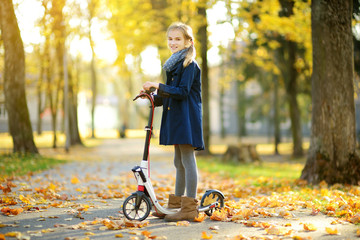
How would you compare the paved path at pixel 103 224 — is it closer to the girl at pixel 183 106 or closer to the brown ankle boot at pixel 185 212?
the brown ankle boot at pixel 185 212

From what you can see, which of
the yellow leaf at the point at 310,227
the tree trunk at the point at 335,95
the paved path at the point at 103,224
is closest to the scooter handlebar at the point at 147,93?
the paved path at the point at 103,224

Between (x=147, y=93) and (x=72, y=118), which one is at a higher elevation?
(x=72, y=118)

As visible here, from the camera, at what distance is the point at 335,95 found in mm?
7602

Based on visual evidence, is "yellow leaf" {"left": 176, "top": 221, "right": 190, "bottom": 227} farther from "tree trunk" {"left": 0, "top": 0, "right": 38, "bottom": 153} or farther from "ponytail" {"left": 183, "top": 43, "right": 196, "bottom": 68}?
"tree trunk" {"left": 0, "top": 0, "right": 38, "bottom": 153}

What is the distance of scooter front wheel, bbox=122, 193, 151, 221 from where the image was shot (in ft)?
14.0

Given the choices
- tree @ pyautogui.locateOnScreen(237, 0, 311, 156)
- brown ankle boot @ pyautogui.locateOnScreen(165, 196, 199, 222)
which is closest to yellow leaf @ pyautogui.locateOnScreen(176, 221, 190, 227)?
brown ankle boot @ pyautogui.locateOnScreen(165, 196, 199, 222)

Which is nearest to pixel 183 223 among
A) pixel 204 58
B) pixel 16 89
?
pixel 16 89

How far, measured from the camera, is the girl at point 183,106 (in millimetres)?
4391

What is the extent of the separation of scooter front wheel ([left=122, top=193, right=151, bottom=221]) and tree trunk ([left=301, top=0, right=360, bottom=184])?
447 centimetres

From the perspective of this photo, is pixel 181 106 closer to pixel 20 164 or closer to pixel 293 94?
pixel 20 164

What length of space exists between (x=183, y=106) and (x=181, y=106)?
26mm

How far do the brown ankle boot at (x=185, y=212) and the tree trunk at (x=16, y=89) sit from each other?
8.94m

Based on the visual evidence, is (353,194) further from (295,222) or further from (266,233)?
(266,233)

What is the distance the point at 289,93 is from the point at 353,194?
41.2 feet
